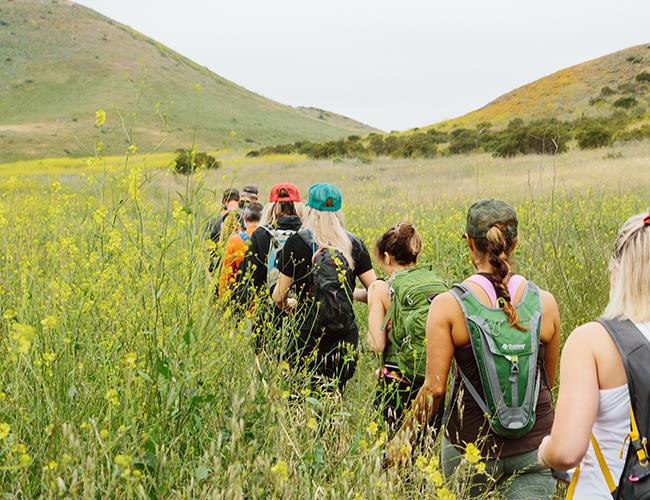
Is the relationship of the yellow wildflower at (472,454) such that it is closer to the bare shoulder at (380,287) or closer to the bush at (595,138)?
the bare shoulder at (380,287)

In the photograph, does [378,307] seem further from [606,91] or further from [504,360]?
[606,91]

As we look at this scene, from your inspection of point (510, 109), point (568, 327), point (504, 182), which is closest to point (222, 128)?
point (510, 109)

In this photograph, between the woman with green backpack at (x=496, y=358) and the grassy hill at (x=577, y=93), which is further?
the grassy hill at (x=577, y=93)

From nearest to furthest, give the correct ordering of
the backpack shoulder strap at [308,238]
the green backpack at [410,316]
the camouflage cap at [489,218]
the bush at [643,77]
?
the camouflage cap at [489,218] → the green backpack at [410,316] → the backpack shoulder strap at [308,238] → the bush at [643,77]

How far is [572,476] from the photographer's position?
2150 millimetres

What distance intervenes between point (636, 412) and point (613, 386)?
3.9 inches

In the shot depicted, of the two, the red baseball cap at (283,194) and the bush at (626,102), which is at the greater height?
the bush at (626,102)

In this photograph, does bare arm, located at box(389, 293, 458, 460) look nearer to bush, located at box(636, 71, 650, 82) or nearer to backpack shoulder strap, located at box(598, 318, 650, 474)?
backpack shoulder strap, located at box(598, 318, 650, 474)

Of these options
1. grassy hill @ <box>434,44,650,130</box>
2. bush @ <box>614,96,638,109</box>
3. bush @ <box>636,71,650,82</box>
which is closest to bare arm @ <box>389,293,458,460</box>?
grassy hill @ <box>434,44,650,130</box>

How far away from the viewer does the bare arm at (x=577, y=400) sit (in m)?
1.97

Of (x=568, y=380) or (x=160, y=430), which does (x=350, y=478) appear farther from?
(x=568, y=380)

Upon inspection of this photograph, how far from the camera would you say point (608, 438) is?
2.01m

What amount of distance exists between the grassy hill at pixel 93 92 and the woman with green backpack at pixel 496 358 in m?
53.5

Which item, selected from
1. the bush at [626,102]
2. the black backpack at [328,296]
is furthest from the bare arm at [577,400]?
the bush at [626,102]
